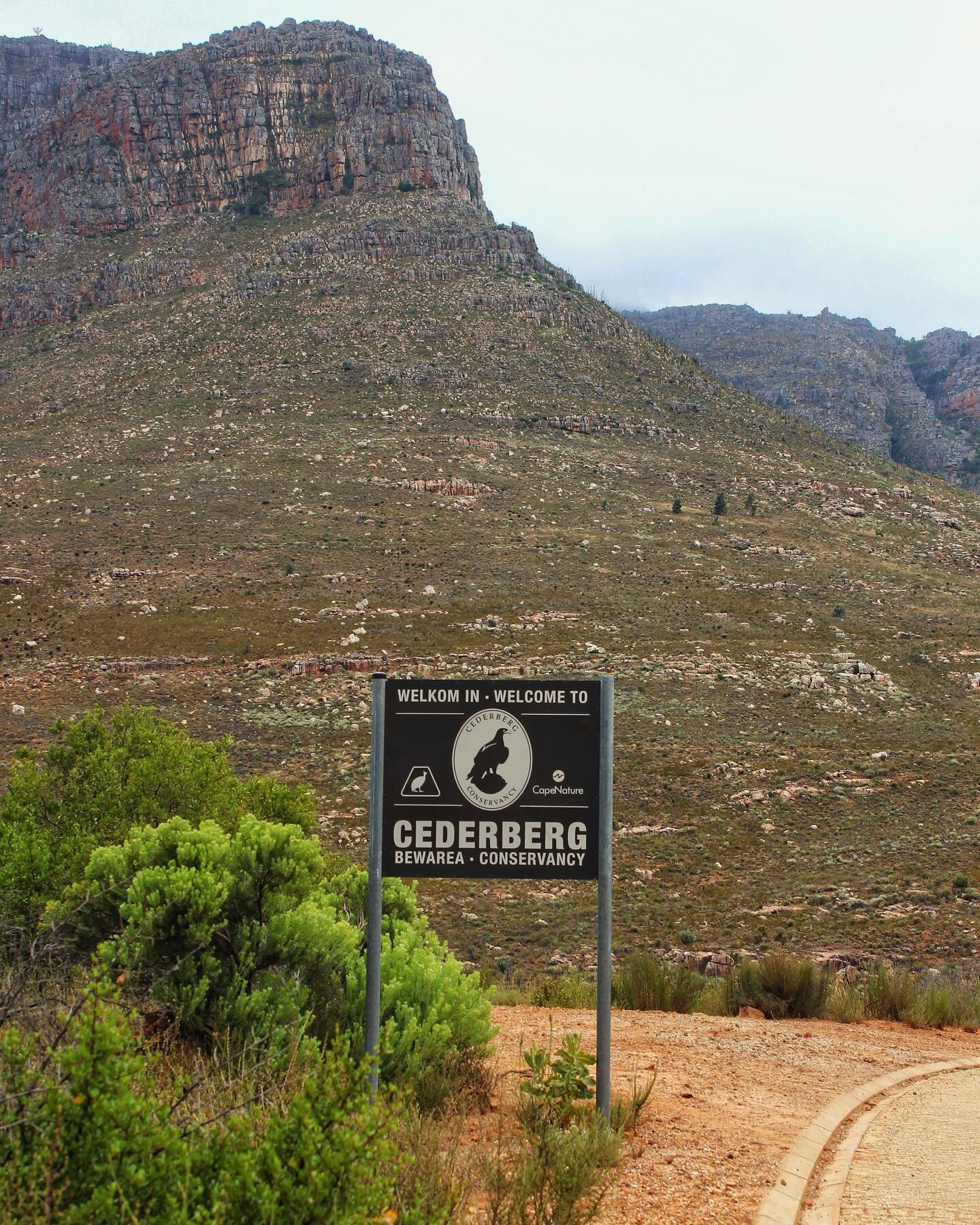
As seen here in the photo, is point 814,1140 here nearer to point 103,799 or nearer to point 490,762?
point 490,762

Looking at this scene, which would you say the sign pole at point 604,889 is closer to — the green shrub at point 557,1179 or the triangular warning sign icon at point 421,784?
the green shrub at point 557,1179

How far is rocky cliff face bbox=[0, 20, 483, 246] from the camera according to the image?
83000 mm

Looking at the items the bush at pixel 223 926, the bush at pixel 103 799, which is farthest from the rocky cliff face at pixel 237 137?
the bush at pixel 223 926

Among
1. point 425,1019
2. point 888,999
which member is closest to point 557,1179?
point 425,1019

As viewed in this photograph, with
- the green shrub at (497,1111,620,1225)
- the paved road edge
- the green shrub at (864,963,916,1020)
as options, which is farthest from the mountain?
the green shrub at (497,1111,620,1225)

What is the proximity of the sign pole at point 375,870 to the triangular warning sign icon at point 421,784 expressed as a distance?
162 millimetres

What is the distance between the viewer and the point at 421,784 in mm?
5648

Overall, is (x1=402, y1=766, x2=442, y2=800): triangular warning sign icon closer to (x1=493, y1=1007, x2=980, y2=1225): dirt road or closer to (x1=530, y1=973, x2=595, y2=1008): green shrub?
(x1=493, y1=1007, x2=980, y2=1225): dirt road

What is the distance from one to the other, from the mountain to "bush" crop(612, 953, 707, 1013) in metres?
107

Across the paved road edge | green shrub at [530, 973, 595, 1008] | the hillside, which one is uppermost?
the hillside

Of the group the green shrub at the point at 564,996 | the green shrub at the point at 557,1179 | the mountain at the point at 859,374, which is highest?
the mountain at the point at 859,374

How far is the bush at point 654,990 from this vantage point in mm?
10852

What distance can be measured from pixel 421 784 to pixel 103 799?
8.29 metres

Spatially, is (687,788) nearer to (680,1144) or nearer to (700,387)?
(680,1144)
